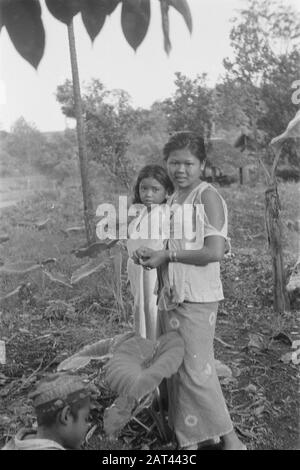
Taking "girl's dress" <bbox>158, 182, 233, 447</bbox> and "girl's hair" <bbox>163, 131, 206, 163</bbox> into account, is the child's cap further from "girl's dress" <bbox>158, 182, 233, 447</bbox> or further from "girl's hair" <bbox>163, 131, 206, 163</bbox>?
"girl's hair" <bbox>163, 131, 206, 163</bbox>

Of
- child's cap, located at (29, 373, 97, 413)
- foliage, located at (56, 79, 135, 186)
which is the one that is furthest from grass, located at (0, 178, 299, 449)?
child's cap, located at (29, 373, 97, 413)

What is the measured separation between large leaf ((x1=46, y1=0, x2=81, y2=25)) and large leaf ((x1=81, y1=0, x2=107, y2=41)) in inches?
0.7

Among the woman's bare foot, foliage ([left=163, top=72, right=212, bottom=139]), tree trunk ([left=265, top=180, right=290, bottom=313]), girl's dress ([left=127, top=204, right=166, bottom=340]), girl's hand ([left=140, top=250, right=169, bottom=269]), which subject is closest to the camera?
girl's hand ([left=140, top=250, right=169, bottom=269])

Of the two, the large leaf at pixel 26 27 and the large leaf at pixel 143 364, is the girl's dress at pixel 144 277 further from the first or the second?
the large leaf at pixel 26 27

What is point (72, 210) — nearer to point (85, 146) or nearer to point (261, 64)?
point (85, 146)

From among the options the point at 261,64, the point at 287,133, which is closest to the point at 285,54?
the point at 261,64

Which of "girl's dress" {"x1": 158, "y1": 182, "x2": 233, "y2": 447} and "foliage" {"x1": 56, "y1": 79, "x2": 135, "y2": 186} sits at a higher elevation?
"foliage" {"x1": 56, "y1": 79, "x2": 135, "y2": 186}

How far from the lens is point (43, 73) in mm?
2008

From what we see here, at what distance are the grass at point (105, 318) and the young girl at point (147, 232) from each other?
0.41 meters

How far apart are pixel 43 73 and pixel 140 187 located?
67cm

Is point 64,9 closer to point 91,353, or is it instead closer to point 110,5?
point 110,5

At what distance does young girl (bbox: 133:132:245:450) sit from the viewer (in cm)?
153

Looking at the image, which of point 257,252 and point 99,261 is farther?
point 257,252

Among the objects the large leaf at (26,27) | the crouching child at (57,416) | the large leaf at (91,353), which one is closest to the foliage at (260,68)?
the large leaf at (91,353)
